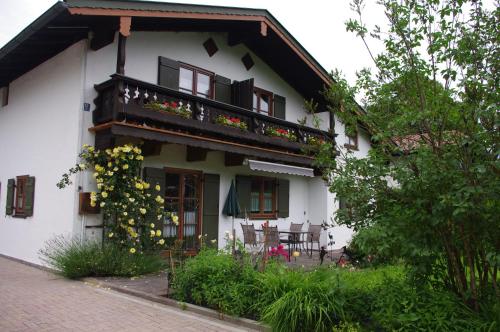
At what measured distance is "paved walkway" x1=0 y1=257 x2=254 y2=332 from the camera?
5285mm

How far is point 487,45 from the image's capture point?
4.09 metres

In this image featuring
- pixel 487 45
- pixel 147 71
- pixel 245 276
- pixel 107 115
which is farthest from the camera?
pixel 147 71

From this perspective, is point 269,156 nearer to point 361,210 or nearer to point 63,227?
point 63,227

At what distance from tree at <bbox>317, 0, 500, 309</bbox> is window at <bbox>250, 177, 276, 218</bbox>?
8.81 m

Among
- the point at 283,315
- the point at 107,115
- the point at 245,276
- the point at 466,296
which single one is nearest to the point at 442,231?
the point at 466,296

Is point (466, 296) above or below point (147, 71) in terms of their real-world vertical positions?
below

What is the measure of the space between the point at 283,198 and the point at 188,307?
8658 millimetres

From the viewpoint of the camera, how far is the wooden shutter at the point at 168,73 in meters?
11.0

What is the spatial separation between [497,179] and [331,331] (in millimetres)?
2248

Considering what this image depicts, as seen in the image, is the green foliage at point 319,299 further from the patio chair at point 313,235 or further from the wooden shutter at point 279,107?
the wooden shutter at point 279,107

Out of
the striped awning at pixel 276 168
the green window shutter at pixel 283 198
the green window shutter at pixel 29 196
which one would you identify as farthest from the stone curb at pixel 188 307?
the green window shutter at pixel 283 198

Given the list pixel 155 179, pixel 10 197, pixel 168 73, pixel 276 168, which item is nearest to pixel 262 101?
pixel 276 168

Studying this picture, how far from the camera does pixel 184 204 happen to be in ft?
37.4

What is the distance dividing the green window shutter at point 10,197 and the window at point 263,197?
667 cm
